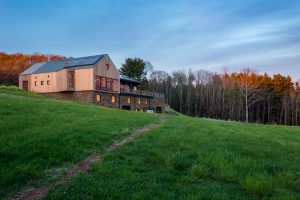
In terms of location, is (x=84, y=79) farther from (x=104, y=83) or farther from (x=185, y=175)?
(x=185, y=175)

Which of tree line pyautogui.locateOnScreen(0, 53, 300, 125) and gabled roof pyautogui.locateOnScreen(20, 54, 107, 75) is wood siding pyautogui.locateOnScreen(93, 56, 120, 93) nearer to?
gabled roof pyautogui.locateOnScreen(20, 54, 107, 75)

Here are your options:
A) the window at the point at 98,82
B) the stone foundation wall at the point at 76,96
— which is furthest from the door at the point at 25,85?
the window at the point at 98,82

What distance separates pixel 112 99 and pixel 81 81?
657 centimetres

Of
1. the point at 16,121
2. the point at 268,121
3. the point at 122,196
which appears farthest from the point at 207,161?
the point at 268,121

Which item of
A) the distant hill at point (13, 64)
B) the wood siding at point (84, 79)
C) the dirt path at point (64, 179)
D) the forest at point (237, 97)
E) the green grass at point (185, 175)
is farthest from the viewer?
the forest at point (237, 97)

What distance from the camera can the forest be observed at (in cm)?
7662

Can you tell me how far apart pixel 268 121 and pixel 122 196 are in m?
80.9

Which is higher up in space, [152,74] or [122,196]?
[152,74]

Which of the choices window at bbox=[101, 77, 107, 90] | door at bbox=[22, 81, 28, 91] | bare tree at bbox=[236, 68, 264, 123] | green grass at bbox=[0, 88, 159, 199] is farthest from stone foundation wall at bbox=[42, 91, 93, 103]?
bare tree at bbox=[236, 68, 264, 123]

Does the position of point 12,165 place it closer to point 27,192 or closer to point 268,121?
point 27,192

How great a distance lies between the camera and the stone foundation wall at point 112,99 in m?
45.3

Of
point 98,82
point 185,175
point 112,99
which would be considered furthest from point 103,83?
point 185,175

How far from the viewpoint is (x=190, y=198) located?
5691 millimetres

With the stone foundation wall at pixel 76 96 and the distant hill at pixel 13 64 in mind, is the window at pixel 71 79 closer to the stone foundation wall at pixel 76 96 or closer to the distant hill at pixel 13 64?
the stone foundation wall at pixel 76 96
